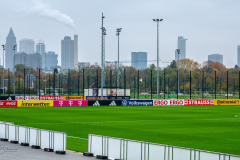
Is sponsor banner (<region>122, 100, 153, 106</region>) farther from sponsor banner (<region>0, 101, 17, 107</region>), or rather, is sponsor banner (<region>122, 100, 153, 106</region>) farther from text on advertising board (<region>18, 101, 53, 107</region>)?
sponsor banner (<region>0, 101, 17, 107</region>)

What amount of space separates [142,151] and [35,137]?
615 cm

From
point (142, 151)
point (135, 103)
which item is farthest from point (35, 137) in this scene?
point (135, 103)

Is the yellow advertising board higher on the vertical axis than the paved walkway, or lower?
lower

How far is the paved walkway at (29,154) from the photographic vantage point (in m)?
15.2

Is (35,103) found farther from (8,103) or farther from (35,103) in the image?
(8,103)

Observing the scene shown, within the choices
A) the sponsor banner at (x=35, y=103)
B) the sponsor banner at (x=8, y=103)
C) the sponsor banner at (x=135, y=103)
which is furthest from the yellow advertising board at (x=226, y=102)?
the sponsor banner at (x=8, y=103)

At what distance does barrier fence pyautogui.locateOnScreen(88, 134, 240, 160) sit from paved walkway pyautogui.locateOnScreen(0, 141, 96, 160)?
0.69 meters

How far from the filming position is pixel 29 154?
16.0 m

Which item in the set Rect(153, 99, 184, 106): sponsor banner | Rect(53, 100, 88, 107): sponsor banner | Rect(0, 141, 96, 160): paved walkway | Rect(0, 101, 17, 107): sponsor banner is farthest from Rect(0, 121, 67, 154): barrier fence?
Rect(153, 99, 184, 106): sponsor banner

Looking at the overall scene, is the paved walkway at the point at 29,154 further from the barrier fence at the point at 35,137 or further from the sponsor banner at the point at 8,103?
the sponsor banner at the point at 8,103

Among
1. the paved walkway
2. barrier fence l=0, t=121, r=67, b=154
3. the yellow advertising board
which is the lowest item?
the yellow advertising board

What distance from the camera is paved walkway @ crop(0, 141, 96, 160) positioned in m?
15.2

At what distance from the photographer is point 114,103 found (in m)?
59.8

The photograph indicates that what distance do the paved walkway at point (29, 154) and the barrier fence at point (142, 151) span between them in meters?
0.69
